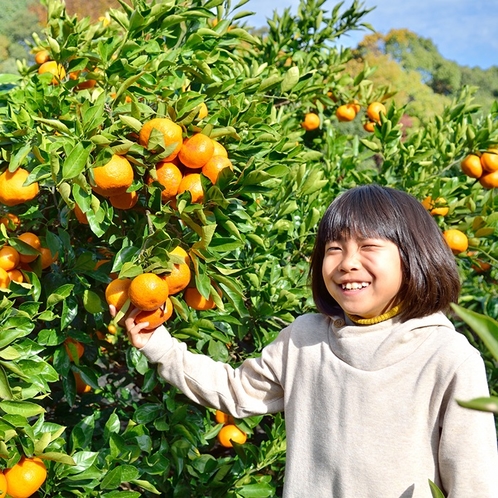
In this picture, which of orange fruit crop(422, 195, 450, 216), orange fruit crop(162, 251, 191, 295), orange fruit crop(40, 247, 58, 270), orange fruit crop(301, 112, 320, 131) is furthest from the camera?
orange fruit crop(301, 112, 320, 131)

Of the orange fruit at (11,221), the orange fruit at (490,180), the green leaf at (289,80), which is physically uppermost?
the green leaf at (289,80)

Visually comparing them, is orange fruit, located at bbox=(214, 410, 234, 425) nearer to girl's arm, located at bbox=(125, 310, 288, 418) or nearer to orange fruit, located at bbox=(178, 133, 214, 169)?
girl's arm, located at bbox=(125, 310, 288, 418)

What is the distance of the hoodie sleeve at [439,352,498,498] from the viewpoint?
94 centimetres

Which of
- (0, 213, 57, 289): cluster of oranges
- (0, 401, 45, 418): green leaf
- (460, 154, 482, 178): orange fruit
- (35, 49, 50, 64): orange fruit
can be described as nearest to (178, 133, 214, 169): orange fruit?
(0, 213, 57, 289): cluster of oranges

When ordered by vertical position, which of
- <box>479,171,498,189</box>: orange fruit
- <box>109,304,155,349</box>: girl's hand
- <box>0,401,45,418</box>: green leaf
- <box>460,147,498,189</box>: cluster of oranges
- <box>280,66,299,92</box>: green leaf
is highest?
<box>280,66,299,92</box>: green leaf

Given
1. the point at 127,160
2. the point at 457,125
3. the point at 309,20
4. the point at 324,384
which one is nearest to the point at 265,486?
the point at 324,384

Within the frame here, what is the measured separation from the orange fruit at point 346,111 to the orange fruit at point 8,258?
64.9 inches

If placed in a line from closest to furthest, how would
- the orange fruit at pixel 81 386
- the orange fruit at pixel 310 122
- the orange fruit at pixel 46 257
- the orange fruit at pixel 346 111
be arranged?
the orange fruit at pixel 46 257 < the orange fruit at pixel 81 386 < the orange fruit at pixel 310 122 < the orange fruit at pixel 346 111

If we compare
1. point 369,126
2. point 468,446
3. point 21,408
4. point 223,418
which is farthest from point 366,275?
point 369,126

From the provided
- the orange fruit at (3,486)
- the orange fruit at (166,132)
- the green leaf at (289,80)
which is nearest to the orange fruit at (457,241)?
the green leaf at (289,80)

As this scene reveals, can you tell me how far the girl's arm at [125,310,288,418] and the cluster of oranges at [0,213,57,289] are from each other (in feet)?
0.93

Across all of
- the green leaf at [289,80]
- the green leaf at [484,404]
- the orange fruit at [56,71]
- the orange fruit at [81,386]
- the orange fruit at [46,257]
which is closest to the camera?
the green leaf at [484,404]

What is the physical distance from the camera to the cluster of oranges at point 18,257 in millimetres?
1213

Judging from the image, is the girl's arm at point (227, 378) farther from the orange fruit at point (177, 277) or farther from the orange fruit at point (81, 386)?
the orange fruit at point (81, 386)
